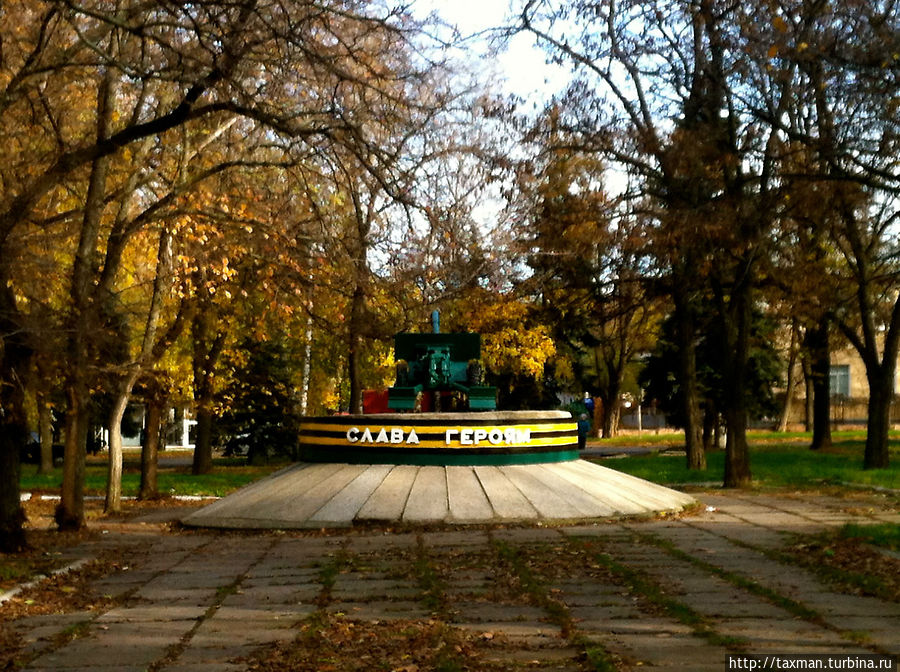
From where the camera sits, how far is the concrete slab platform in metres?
16.4

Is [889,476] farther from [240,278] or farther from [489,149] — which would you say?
[240,278]

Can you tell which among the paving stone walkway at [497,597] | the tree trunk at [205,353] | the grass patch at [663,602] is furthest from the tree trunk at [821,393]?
the grass patch at [663,602]

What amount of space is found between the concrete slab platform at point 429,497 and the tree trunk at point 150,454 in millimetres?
4812

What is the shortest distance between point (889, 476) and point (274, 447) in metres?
23.5

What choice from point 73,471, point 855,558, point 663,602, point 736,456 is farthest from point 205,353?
point 663,602

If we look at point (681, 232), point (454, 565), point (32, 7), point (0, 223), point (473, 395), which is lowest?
point (454, 565)

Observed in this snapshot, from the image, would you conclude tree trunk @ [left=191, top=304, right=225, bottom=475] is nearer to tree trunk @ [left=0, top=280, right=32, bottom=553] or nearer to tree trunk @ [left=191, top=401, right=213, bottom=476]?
tree trunk @ [left=191, top=401, right=213, bottom=476]

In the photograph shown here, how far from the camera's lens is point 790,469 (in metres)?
27.4

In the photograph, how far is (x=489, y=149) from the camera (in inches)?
838

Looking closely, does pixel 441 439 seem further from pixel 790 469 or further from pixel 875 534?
pixel 790 469

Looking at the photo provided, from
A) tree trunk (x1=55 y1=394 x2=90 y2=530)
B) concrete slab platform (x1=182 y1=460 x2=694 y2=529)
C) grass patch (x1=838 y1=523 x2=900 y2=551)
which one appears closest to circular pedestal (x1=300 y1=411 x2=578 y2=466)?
concrete slab platform (x1=182 y1=460 x2=694 y2=529)

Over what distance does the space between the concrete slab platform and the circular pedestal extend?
0.16 meters

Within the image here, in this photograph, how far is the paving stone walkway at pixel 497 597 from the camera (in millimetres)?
7754

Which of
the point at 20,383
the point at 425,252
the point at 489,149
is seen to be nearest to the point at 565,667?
the point at 20,383
